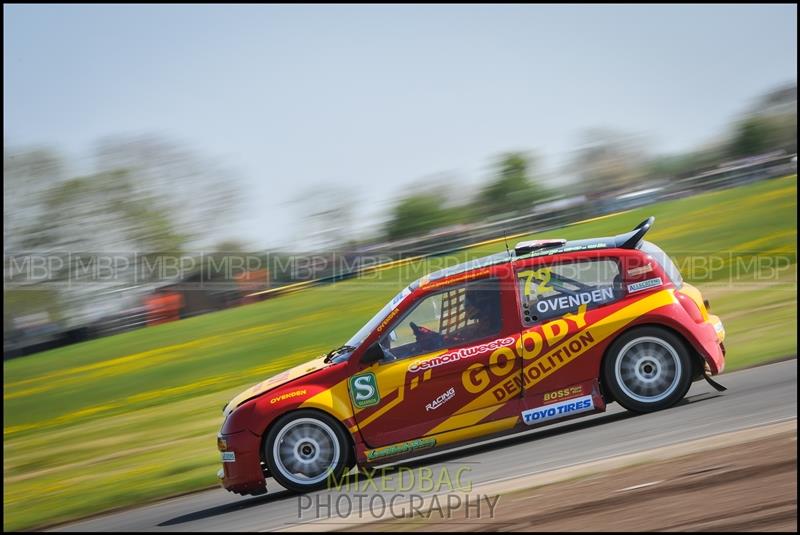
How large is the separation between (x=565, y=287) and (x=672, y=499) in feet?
8.12

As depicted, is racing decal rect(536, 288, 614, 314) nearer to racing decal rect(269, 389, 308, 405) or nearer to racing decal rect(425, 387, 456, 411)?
racing decal rect(425, 387, 456, 411)

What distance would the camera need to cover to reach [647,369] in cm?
684

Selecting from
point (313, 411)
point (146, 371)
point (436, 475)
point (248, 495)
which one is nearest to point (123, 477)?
point (248, 495)

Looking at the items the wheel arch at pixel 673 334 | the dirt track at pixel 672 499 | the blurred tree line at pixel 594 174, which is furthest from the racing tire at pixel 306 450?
the blurred tree line at pixel 594 174

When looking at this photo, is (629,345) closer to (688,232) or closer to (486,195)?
(688,232)

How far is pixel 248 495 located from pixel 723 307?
9100mm

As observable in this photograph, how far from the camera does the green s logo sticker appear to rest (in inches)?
264

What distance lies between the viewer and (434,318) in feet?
22.6

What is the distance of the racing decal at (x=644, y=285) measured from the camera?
6.97 metres

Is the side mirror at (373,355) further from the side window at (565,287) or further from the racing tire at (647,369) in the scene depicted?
the racing tire at (647,369)

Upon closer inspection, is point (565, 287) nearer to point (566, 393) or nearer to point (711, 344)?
point (566, 393)

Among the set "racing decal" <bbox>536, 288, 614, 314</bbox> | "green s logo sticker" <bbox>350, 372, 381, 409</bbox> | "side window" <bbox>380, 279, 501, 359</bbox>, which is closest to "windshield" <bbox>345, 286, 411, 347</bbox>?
"side window" <bbox>380, 279, 501, 359</bbox>

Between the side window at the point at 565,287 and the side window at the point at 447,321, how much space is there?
26 centimetres

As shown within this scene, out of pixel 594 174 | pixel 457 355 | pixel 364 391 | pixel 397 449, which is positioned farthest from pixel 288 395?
pixel 594 174
